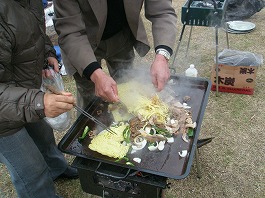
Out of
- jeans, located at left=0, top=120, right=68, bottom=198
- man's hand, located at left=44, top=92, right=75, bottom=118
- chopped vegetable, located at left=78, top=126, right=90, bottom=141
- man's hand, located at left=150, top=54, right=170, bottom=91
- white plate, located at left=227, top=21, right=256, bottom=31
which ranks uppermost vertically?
man's hand, located at left=44, top=92, right=75, bottom=118

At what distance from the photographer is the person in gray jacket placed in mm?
1823

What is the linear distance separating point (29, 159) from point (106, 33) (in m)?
1.43

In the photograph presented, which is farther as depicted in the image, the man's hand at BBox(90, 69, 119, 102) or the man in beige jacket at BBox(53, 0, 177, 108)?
the man in beige jacket at BBox(53, 0, 177, 108)

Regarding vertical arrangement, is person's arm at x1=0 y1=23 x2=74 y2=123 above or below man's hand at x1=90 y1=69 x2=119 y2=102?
→ above

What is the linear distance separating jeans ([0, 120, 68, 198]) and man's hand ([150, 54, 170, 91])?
1.20 meters

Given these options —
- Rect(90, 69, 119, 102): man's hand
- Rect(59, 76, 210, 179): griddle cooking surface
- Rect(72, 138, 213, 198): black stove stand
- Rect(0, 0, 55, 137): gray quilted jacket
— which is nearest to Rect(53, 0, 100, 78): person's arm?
Rect(90, 69, 119, 102): man's hand

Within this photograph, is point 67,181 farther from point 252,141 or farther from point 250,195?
Answer: point 252,141

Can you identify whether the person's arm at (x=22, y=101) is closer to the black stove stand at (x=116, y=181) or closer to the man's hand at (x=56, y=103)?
the man's hand at (x=56, y=103)

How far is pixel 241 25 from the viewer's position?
6.70 metres

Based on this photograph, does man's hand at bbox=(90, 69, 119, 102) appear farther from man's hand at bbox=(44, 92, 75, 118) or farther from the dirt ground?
the dirt ground

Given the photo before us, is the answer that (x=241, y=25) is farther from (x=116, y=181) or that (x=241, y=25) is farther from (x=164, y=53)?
(x=116, y=181)

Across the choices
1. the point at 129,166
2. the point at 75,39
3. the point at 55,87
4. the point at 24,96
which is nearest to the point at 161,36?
the point at 75,39

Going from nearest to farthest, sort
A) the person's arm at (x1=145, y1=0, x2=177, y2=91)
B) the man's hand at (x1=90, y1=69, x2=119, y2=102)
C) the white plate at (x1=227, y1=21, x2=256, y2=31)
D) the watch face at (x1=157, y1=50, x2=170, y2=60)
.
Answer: the man's hand at (x1=90, y1=69, x2=119, y2=102), the person's arm at (x1=145, y1=0, x2=177, y2=91), the watch face at (x1=157, y1=50, x2=170, y2=60), the white plate at (x1=227, y1=21, x2=256, y2=31)

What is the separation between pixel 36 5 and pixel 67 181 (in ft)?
7.44
